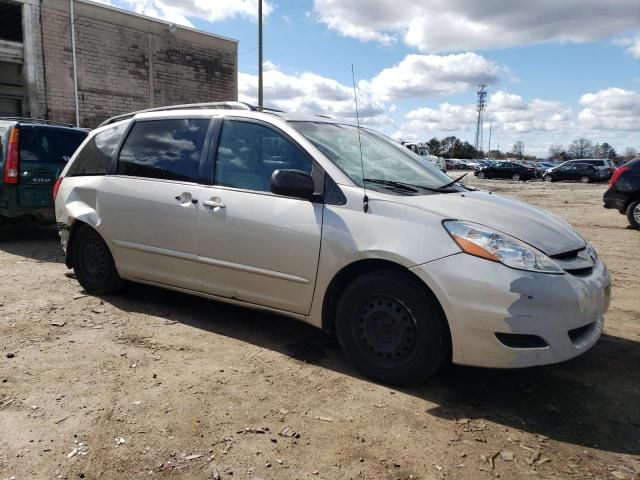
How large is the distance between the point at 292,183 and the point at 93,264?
8.58 feet

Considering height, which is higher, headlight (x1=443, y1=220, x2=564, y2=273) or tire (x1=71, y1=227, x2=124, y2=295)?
headlight (x1=443, y1=220, x2=564, y2=273)

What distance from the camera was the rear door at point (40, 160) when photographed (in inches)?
288

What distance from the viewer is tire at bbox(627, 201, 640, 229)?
417 inches

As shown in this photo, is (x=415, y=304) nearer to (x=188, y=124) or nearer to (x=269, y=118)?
(x=269, y=118)

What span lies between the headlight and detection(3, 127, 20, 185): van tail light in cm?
658

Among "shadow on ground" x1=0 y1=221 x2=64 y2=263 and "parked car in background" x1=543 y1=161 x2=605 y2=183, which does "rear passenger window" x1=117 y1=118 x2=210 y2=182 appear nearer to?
"shadow on ground" x1=0 y1=221 x2=64 y2=263

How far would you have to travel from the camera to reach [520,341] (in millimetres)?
2908

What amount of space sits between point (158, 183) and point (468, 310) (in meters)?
2.73

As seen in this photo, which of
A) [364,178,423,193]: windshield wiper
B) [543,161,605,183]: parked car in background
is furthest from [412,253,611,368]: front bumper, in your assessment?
[543,161,605,183]: parked car in background

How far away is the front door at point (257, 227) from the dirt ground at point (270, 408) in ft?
1.53

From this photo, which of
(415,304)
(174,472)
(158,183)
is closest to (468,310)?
(415,304)

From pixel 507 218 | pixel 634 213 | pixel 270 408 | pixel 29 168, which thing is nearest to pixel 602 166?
pixel 634 213

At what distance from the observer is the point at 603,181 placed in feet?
113

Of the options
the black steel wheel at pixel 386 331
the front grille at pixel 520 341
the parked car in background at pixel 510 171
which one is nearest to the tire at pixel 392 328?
the black steel wheel at pixel 386 331
